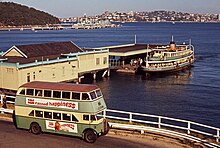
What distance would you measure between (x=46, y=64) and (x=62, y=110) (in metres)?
31.2

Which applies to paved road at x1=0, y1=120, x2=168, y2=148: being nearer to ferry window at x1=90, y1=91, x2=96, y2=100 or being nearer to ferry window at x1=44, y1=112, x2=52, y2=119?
ferry window at x1=44, y1=112, x2=52, y2=119

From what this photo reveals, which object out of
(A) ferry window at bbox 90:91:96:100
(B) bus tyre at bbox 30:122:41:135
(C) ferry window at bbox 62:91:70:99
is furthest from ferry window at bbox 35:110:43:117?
(A) ferry window at bbox 90:91:96:100

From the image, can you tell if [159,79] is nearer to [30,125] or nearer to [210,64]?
[210,64]

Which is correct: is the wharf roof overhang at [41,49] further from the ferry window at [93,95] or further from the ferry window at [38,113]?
the ferry window at [93,95]

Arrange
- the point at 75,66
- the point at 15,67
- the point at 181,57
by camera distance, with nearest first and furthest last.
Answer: the point at 15,67 → the point at 75,66 → the point at 181,57

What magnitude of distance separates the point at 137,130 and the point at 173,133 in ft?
7.56

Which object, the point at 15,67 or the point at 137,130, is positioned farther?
the point at 15,67

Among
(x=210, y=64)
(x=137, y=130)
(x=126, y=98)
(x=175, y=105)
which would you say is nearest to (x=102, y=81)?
(x=126, y=98)

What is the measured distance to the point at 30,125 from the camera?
853 inches

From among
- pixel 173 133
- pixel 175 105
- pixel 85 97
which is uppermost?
pixel 85 97

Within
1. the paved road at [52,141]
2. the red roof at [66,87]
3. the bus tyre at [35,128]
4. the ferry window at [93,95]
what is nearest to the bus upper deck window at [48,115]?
the bus tyre at [35,128]

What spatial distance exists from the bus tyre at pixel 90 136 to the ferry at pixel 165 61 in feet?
188

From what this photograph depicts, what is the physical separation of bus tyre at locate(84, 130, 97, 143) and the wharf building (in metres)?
27.6

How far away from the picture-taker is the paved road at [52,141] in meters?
19.4
